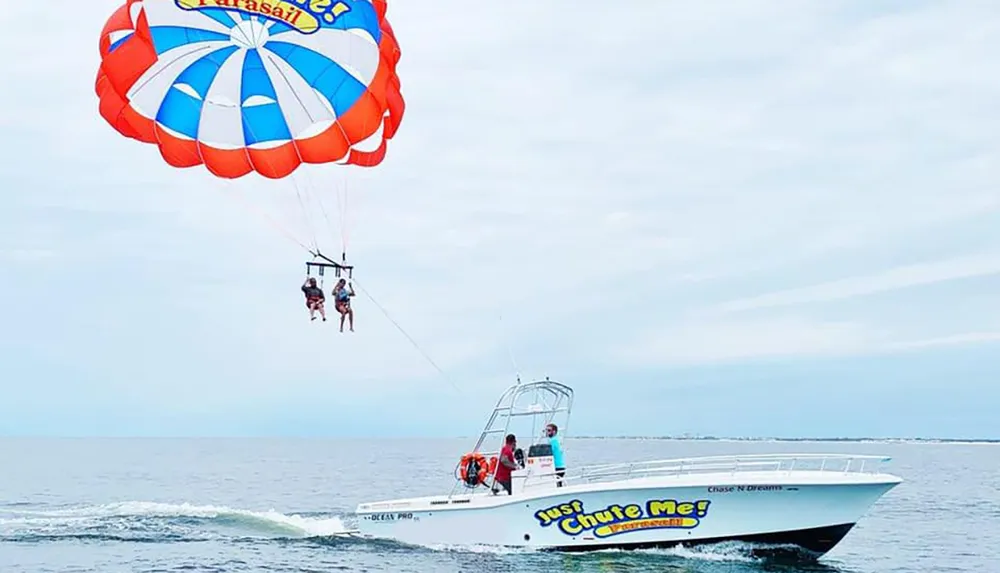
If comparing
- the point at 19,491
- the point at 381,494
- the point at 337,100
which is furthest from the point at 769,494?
the point at 19,491

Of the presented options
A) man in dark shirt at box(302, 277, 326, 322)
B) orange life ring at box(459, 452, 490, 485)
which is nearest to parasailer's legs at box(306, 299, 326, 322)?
man in dark shirt at box(302, 277, 326, 322)

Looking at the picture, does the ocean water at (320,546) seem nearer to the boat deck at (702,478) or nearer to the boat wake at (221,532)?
the boat wake at (221,532)

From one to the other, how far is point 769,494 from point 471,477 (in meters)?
5.23

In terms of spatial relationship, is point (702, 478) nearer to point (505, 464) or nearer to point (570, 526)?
point (570, 526)

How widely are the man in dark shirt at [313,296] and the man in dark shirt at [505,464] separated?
433cm

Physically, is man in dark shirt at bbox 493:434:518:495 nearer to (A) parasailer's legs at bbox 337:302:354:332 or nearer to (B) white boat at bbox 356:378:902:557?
(B) white boat at bbox 356:378:902:557

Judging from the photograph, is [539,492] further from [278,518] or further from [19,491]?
[19,491]

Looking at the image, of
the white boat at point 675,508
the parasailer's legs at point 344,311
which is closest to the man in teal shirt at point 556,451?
the white boat at point 675,508

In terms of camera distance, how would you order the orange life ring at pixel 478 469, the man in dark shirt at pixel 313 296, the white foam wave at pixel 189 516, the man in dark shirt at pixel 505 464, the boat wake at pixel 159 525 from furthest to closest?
the white foam wave at pixel 189 516
the boat wake at pixel 159 525
the orange life ring at pixel 478 469
the man in dark shirt at pixel 505 464
the man in dark shirt at pixel 313 296

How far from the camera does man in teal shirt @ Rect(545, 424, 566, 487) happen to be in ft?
59.5

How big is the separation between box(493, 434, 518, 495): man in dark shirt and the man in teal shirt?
25.0 inches

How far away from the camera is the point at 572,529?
1739 cm

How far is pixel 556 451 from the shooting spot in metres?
18.2

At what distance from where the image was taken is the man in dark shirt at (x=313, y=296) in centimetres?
1606
